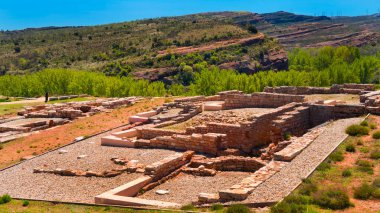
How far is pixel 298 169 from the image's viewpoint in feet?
47.7

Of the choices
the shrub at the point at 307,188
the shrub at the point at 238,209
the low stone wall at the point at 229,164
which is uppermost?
the shrub at the point at 307,188

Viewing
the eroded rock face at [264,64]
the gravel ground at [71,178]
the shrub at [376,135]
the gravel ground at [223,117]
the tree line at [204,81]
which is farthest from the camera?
the eroded rock face at [264,64]

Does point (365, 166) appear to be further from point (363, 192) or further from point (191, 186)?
point (191, 186)

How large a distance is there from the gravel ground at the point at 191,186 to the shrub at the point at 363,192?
517 cm

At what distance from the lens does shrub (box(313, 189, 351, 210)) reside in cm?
1175

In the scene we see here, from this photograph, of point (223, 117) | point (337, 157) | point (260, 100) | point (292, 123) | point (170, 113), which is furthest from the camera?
point (170, 113)

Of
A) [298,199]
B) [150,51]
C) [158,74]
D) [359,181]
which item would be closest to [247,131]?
[359,181]

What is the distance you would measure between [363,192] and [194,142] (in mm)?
9621

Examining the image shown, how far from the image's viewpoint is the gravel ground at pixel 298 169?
12.6 m

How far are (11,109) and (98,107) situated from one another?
8915 mm

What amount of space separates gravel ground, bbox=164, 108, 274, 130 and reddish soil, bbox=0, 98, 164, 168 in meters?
5.20

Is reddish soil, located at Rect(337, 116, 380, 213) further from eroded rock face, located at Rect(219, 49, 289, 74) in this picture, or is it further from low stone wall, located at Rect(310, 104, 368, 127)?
eroded rock face, located at Rect(219, 49, 289, 74)

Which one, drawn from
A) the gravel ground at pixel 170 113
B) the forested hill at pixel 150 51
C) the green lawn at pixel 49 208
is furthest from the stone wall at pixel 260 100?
the forested hill at pixel 150 51

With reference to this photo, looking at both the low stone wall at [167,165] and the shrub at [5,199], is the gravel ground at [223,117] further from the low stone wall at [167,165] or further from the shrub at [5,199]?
the shrub at [5,199]
